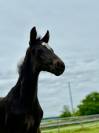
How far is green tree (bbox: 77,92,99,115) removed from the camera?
255 ft

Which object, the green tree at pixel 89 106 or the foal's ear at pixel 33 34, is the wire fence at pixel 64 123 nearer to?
the foal's ear at pixel 33 34

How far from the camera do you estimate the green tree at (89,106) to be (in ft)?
255

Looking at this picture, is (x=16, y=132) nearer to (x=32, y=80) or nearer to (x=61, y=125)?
(x=32, y=80)

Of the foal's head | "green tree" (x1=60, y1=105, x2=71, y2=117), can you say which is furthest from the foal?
"green tree" (x1=60, y1=105, x2=71, y2=117)

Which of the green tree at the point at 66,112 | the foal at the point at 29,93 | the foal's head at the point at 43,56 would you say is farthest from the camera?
the green tree at the point at 66,112

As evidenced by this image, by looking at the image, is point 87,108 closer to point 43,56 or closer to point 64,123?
point 64,123

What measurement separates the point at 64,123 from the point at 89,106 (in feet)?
169

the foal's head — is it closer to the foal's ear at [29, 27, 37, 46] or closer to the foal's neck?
the foal's ear at [29, 27, 37, 46]

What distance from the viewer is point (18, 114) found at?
896 centimetres

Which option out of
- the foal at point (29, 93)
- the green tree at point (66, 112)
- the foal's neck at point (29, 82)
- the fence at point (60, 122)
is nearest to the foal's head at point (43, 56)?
the foal at point (29, 93)

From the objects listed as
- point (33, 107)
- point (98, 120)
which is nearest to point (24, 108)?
point (33, 107)

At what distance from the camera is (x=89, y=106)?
3098 inches

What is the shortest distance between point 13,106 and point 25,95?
0.31 m

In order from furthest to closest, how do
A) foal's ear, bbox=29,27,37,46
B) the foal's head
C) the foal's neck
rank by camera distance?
1. foal's ear, bbox=29,27,37,46
2. the foal's neck
3. the foal's head
